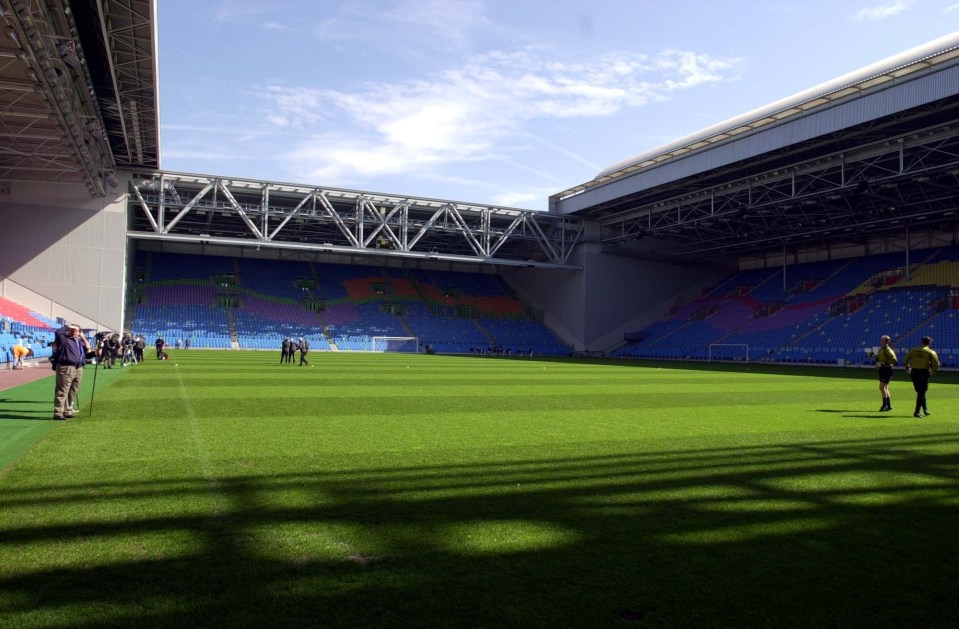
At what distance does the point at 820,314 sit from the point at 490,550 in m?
46.2

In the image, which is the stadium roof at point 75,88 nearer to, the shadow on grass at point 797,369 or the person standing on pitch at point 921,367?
the person standing on pitch at point 921,367

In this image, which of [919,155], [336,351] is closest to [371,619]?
[919,155]

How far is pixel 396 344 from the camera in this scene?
175 feet

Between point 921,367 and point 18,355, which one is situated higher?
point 921,367

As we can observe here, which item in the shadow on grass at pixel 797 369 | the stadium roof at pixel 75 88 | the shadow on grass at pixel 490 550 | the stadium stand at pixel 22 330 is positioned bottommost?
the shadow on grass at pixel 490 550

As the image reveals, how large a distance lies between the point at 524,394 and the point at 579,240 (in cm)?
3695

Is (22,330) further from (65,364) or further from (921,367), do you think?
(921,367)

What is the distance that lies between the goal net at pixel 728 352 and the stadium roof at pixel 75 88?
36.5 metres

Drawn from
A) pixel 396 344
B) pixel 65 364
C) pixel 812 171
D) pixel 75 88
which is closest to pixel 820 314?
pixel 812 171

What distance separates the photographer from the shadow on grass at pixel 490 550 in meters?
3.51

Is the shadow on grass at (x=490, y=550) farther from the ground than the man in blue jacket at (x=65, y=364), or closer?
closer

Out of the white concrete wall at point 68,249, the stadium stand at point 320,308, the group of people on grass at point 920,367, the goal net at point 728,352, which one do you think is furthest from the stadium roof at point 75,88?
the goal net at point 728,352

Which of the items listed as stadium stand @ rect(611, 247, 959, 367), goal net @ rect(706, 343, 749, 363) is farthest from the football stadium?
goal net @ rect(706, 343, 749, 363)

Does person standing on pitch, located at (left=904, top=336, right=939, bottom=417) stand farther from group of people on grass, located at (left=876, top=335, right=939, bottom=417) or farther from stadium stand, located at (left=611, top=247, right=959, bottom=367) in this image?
stadium stand, located at (left=611, top=247, right=959, bottom=367)
